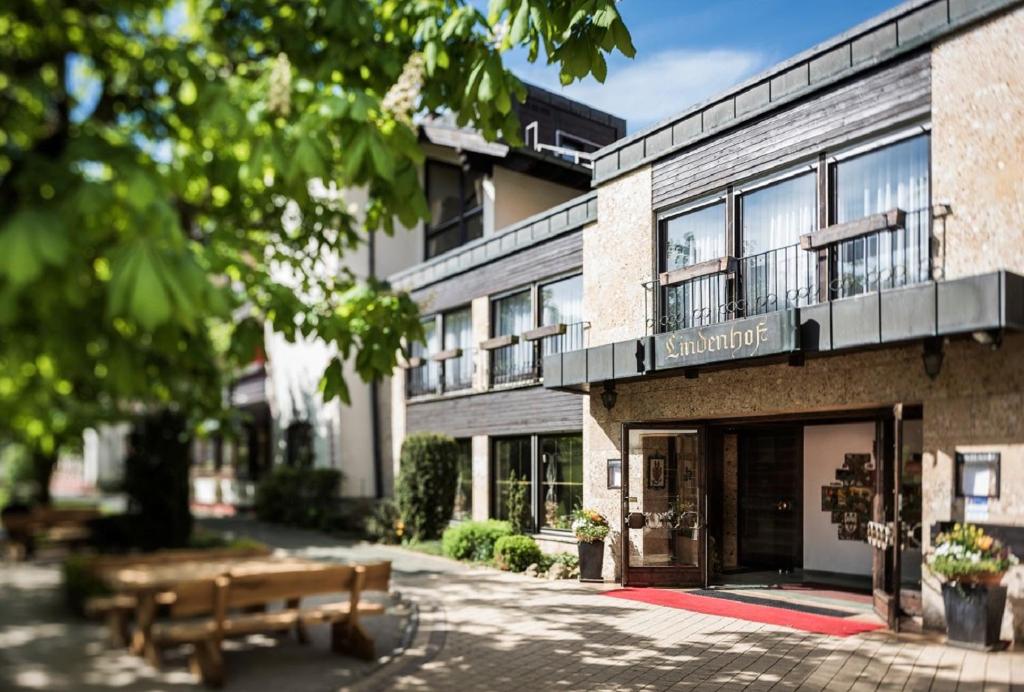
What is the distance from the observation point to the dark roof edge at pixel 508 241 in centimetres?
1378

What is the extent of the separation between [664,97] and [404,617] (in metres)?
7.60

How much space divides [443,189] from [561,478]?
8.32 m

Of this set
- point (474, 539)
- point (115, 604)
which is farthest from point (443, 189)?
point (115, 604)

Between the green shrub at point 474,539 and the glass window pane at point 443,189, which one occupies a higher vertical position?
the glass window pane at point 443,189

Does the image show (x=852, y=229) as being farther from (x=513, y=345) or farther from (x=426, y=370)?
(x=426, y=370)

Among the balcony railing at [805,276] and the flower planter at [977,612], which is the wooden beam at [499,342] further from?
the flower planter at [977,612]

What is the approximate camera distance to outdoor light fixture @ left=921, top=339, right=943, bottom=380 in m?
8.48

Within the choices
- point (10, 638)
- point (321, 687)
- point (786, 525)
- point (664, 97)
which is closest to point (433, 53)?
point (10, 638)

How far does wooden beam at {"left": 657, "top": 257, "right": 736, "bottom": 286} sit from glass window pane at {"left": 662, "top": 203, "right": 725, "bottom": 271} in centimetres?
21

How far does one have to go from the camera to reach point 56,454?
249 centimetres

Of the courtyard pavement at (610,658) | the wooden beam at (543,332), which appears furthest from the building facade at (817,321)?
the courtyard pavement at (610,658)

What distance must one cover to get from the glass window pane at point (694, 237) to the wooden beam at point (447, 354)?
21.6ft

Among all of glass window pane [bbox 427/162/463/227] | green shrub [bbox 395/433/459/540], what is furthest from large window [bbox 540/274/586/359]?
glass window pane [bbox 427/162/463/227]

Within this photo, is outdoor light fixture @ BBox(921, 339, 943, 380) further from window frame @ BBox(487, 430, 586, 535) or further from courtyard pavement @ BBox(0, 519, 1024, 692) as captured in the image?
window frame @ BBox(487, 430, 586, 535)
